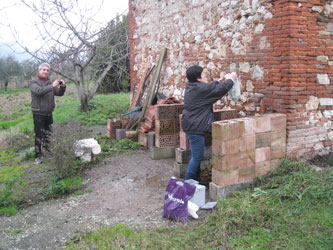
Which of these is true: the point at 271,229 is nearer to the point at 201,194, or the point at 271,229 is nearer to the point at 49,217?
the point at 201,194

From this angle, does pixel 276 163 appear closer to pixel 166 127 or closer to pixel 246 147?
pixel 246 147

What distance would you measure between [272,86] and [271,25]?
957 millimetres

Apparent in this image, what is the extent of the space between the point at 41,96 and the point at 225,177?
437 centimetres

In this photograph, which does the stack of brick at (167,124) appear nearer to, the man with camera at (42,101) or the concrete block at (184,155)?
the concrete block at (184,155)

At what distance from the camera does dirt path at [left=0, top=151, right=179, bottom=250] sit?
3.91 m

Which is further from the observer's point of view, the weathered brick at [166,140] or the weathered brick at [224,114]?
the weathered brick at [166,140]

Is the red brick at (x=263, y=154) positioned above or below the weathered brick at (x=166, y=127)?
below

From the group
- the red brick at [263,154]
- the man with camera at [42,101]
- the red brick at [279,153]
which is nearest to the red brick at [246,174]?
the red brick at [263,154]

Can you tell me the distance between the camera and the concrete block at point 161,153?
22.7 ft

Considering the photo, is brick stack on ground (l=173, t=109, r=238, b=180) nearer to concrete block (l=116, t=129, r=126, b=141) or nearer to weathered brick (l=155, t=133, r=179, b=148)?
weathered brick (l=155, t=133, r=179, b=148)

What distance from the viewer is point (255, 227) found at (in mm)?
3742

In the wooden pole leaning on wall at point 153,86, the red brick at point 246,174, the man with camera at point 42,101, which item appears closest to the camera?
the red brick at point 246,174

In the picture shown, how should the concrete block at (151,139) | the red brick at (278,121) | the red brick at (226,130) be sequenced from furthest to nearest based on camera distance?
the concrete block at (151,139), the red brick at (278,121), the red brick at (226,130)

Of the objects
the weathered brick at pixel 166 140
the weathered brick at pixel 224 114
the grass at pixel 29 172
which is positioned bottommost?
the grass at pixel 29 172
